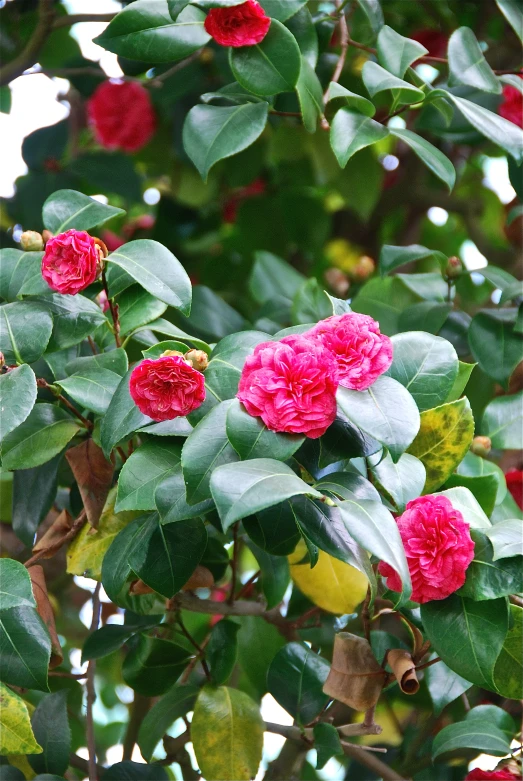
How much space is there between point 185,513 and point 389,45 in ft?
1.88

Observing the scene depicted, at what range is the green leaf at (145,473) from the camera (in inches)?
26.1

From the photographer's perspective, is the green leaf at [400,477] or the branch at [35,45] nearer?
the green leaf at [400,477]

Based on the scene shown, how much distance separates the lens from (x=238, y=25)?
2.81 feet

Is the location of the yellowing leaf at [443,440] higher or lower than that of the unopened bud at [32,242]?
lower

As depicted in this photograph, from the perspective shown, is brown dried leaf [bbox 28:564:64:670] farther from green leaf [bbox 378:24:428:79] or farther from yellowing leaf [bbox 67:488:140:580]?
green leaf [bbox 378:24:428:79]

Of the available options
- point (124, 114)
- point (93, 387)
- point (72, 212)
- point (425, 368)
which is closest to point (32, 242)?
point (72, 212)

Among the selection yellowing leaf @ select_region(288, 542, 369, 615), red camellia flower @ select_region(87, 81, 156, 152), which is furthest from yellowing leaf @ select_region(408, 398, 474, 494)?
red camellia flower @ select_region(87, 81, 156, 152)

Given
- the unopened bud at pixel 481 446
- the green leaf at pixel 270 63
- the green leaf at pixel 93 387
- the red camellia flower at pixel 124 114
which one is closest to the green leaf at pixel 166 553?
the green leaf at pixel 93 387

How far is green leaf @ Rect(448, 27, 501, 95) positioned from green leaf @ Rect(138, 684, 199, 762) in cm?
72

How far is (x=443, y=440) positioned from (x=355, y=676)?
220 millimetres

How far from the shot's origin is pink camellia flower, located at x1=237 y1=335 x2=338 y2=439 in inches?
24.2

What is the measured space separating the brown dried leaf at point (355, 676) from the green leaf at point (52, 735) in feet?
0.93

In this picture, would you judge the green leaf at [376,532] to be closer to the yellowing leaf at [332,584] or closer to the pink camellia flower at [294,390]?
the pink camellia flower at [294,390]

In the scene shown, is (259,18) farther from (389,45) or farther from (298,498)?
(298,498)
